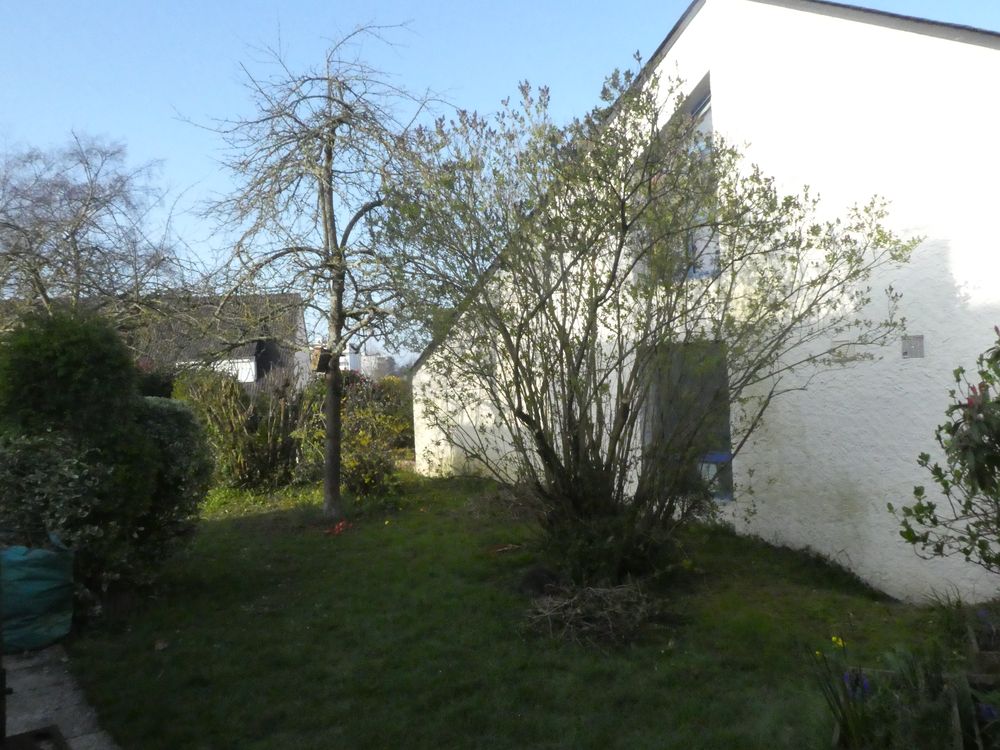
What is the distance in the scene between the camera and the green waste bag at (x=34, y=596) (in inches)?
241

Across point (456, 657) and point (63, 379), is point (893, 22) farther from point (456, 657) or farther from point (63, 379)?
point (63, 379)

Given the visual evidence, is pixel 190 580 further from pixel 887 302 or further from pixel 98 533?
pixel 887 302

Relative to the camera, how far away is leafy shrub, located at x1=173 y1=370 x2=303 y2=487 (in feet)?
42.1

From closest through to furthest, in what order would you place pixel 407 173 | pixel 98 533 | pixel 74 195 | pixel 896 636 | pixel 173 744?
pixel 173 744, pixel 896 636, pixel 98 533, pixel 407 173, pixel 74 195

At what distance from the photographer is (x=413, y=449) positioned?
14.6m

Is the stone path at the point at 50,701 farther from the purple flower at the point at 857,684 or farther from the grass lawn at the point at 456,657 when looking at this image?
the purple flower at the point at 857,684

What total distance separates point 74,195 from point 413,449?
640 centimetres

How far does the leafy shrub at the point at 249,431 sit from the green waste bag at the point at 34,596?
623 centimetres

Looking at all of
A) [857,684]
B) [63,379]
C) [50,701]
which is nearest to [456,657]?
[50,701]

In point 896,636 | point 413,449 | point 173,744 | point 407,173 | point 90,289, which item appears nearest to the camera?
point 173,744

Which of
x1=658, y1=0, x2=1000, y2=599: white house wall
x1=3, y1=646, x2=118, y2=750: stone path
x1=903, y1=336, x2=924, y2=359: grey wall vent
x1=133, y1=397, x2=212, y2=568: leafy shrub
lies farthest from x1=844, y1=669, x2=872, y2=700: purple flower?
x1=133, y1=397, x2=212, y2=568: leafy shrub

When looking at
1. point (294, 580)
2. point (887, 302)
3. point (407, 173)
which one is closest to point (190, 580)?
point (294, 580)

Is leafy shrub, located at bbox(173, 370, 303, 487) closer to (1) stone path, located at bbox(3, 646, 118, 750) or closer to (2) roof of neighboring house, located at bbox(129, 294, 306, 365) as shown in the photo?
(2) roof of neighboring house, located at bbox(129, 294, 306, 365)

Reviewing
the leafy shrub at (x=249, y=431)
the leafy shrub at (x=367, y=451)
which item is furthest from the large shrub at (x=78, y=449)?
the leafy shrub at (x=249, y=431)
